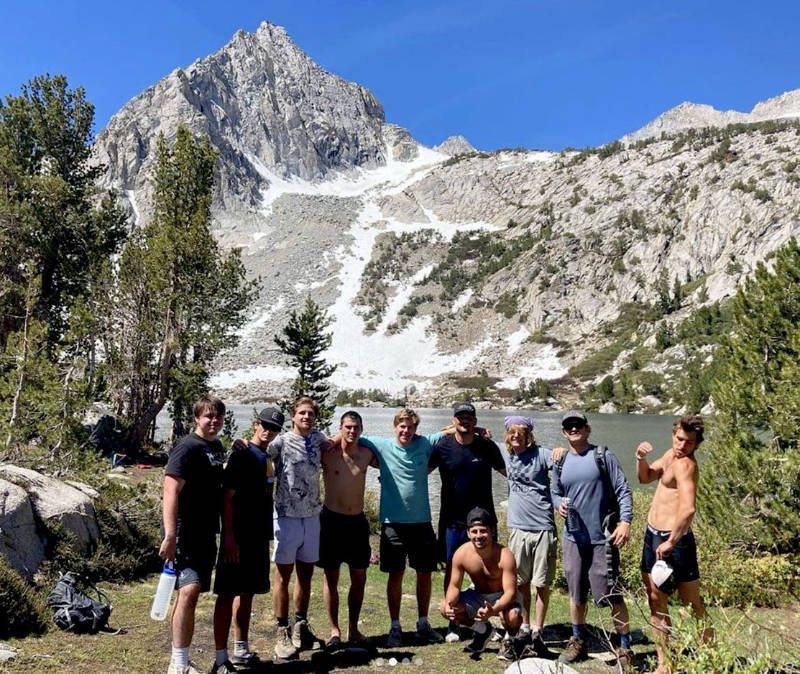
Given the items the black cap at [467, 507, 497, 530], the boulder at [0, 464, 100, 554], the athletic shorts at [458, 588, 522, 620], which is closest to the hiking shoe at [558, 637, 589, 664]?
the athletic shorts at [458, 588, 522, 620]

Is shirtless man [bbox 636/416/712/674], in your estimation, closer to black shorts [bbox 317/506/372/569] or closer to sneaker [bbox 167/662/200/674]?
black shorts [bbox 317/506/372/569]

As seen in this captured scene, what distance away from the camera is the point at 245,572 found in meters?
5.02

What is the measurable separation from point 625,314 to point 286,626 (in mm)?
107043

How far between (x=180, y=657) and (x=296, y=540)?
1316 mm

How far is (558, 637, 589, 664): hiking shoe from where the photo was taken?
5.42 meters

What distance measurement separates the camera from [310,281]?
450ft

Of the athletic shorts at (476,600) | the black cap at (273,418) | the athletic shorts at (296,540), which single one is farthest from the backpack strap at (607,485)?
the black cap at (273,418)

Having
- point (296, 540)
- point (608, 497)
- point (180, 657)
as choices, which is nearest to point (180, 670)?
point (180, 657)

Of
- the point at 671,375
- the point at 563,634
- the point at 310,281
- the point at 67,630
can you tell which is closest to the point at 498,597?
the point at 563,634

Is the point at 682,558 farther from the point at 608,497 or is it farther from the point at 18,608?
the point at 18,608

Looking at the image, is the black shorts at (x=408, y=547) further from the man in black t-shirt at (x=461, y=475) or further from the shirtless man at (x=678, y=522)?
the shirtless man at (x=678, y=522)

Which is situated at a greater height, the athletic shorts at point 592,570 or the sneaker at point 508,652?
the athletic shorts at point 592,570

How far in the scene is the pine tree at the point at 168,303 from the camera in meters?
23.3

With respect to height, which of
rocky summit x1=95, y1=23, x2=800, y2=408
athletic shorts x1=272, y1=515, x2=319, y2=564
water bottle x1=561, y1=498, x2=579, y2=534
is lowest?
athletic shorts x1=272, y1=515, x2=319, y2=564
